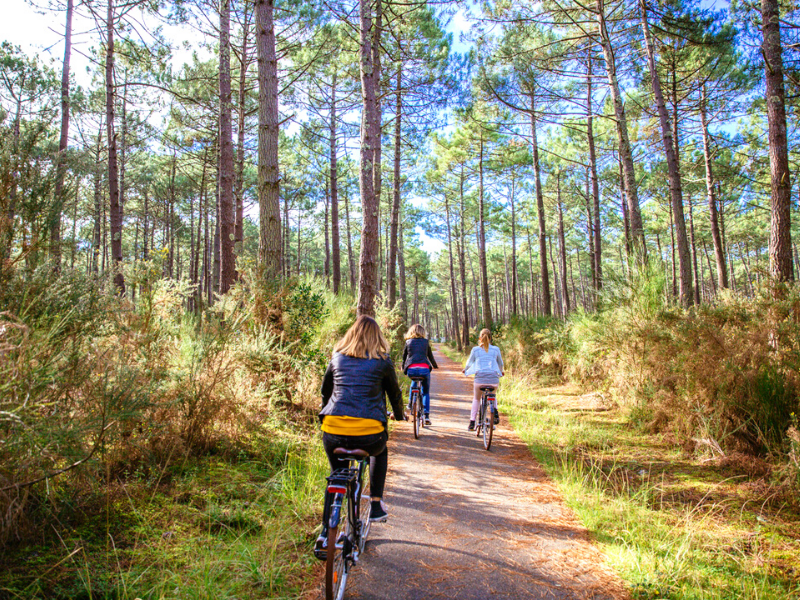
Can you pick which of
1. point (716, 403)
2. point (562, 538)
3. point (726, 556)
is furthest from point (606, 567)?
point (716, 403)

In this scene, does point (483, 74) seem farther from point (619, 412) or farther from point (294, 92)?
point (619, 412)

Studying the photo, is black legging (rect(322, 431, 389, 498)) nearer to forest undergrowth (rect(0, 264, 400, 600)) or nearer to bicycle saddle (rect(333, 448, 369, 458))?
bicycle saddle (rect(333, 448, 369, 458))

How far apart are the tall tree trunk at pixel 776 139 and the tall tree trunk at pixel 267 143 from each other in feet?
26.4

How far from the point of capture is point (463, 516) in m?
4.08

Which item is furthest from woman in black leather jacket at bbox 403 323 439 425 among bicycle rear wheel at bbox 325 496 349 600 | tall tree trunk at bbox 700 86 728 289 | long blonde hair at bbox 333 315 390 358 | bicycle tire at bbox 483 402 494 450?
tall tree trunk at bbox 700 86 728 289

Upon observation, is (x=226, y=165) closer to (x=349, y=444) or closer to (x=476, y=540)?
(x=349, y=444)

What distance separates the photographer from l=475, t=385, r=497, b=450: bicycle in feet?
21.1

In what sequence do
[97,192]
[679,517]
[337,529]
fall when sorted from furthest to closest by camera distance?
1. [97,192]
2. [679,517]
3. [337,529]

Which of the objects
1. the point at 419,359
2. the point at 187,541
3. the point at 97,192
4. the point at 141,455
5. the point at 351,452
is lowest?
the point at 187,541

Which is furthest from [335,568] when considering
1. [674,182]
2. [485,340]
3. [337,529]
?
[674,182]

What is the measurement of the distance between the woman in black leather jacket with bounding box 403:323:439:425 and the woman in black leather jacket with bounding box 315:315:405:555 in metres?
4.18

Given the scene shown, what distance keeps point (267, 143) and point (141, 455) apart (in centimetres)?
518

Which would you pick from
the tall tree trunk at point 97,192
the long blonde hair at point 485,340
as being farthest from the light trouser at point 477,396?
the tall tree trunk at point 97,192

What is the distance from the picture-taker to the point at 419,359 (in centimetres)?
792
